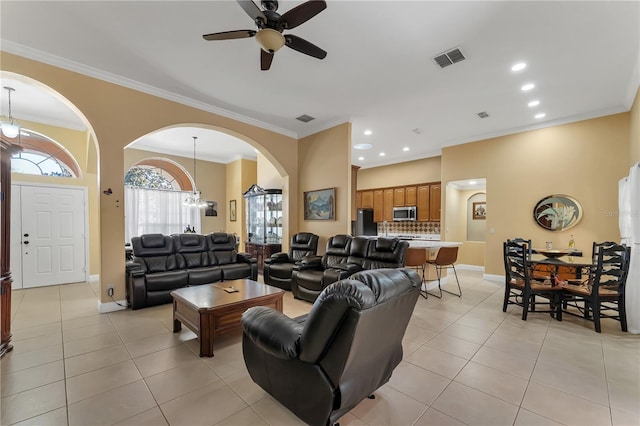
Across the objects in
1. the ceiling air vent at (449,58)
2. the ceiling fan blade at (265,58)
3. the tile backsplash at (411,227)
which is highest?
the ceiling air vent at (449,58)

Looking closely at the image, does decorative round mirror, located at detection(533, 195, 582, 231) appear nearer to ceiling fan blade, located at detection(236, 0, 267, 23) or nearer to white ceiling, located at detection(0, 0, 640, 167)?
white ceiling, located at detection(0, 0, 640, 167)

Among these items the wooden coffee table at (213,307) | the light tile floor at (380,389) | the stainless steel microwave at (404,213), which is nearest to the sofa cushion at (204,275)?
the light tile floor at (380,389)

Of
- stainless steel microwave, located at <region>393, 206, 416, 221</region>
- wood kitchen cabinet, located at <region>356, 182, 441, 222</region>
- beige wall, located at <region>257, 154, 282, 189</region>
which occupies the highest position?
beige wall, located at <region>257, 154, 282, 189</region>

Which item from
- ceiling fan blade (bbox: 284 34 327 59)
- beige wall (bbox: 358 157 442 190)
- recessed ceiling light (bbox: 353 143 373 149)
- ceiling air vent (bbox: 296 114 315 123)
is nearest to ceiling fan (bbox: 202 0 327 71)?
ceiling fan blade (bbox: 284 34 327 59)

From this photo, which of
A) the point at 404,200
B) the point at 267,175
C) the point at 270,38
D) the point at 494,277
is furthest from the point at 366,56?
the point at 404,200

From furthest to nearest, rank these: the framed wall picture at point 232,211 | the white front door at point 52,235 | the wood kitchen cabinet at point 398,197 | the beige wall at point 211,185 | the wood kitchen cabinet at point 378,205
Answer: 1. the wood kitchen cabinet at point 378,205
2. the framed wall picture at point 232,211
3. the wood kitchen cabinet at point 398,197
4. the beige wall at point 211,185
5. the white front door at point 52,235

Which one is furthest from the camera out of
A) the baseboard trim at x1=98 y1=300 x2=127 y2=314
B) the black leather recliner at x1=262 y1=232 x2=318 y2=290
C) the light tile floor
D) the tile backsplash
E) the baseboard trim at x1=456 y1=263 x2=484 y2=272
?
the tile backsplash

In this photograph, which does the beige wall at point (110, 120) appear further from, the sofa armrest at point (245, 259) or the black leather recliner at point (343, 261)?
the black leather recliner at point (343, 261)

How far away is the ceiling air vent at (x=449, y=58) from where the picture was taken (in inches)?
125

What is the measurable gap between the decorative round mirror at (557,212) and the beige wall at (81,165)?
9.08 meters

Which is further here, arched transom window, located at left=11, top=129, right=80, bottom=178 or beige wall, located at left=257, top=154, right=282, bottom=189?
beige wall, located at left=257, top=154, right=282, bottom=189

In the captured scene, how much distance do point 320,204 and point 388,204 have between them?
3.87m

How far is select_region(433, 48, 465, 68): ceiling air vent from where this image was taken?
3180mm

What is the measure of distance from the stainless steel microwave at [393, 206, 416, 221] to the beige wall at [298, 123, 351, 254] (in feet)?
11.9
